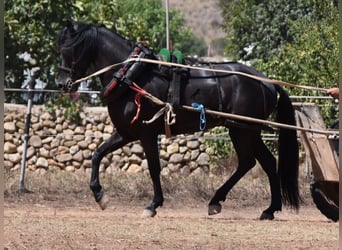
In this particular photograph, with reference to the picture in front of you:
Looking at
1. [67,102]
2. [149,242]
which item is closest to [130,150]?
[67,102]

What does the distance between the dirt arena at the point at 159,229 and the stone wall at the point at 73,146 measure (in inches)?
188

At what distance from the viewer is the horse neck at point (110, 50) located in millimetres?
10906

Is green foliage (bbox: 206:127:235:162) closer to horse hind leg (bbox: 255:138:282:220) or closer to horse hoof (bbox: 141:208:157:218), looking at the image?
horse hind leg (bbox: 255:138:282:220)

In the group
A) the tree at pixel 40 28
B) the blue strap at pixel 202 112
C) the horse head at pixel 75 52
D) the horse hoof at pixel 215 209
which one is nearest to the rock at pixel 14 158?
the tree at pixel 40 28

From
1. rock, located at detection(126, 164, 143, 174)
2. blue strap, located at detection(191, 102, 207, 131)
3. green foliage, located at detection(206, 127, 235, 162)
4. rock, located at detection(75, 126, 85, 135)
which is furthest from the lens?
rock, located at detection(75, 126, 85, 135)

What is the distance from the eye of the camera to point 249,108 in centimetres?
1098

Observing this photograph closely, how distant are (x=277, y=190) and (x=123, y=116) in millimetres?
2046

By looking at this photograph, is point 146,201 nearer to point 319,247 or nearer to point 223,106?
point 223,106

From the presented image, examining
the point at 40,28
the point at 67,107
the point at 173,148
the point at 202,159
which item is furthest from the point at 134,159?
the point at 40,28

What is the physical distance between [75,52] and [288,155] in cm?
276

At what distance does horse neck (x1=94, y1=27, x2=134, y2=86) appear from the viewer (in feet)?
35.8

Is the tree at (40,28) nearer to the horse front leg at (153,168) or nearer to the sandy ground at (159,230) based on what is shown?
the sandy ground at (159,230)

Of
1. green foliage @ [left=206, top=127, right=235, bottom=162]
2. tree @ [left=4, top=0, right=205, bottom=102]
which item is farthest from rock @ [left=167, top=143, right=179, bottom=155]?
tree @ [left=4, top=0, right=205, bottom=102]

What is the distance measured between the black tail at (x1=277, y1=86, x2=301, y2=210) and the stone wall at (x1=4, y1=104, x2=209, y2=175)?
19.9ft
